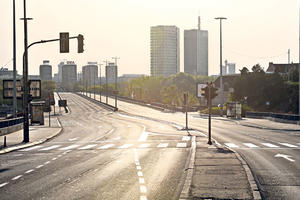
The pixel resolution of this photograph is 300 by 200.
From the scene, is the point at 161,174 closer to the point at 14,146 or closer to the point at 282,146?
the point at 282,146

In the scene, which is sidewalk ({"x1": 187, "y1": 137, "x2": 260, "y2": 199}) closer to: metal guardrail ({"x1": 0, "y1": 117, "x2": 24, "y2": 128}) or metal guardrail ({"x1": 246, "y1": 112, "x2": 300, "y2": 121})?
metal guardrail ({"x1": 0, "y1": 117, "x2": 24, "y2": 128})

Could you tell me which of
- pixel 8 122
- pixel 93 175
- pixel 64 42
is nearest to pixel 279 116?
pixel 8 122

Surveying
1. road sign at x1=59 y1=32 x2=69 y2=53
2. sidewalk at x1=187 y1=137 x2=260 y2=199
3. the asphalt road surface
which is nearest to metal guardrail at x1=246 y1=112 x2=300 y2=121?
the asphalt road surface

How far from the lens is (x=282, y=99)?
89.6 meters

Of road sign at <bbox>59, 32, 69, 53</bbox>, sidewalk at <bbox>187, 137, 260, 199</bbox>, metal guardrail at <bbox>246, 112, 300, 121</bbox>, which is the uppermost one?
road sign at <bbox>59, 32, 69, 53</bbox>

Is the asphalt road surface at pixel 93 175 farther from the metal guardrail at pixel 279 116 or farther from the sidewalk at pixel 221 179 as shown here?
the metal guardrail at pixel 279 116

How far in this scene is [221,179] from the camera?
14.2 metres

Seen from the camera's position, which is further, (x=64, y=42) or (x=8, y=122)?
(x=8, y=122)

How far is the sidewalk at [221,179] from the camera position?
11.9 m

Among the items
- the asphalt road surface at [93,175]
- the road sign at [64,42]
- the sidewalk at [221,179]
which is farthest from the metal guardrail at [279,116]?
the sidewalk at [221,179]

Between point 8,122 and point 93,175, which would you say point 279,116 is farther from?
point 93,175

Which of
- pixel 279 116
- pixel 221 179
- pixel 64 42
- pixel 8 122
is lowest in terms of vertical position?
pixel 279 116

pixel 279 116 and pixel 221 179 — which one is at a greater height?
pixel 221 179

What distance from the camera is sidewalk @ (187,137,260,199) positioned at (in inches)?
470
